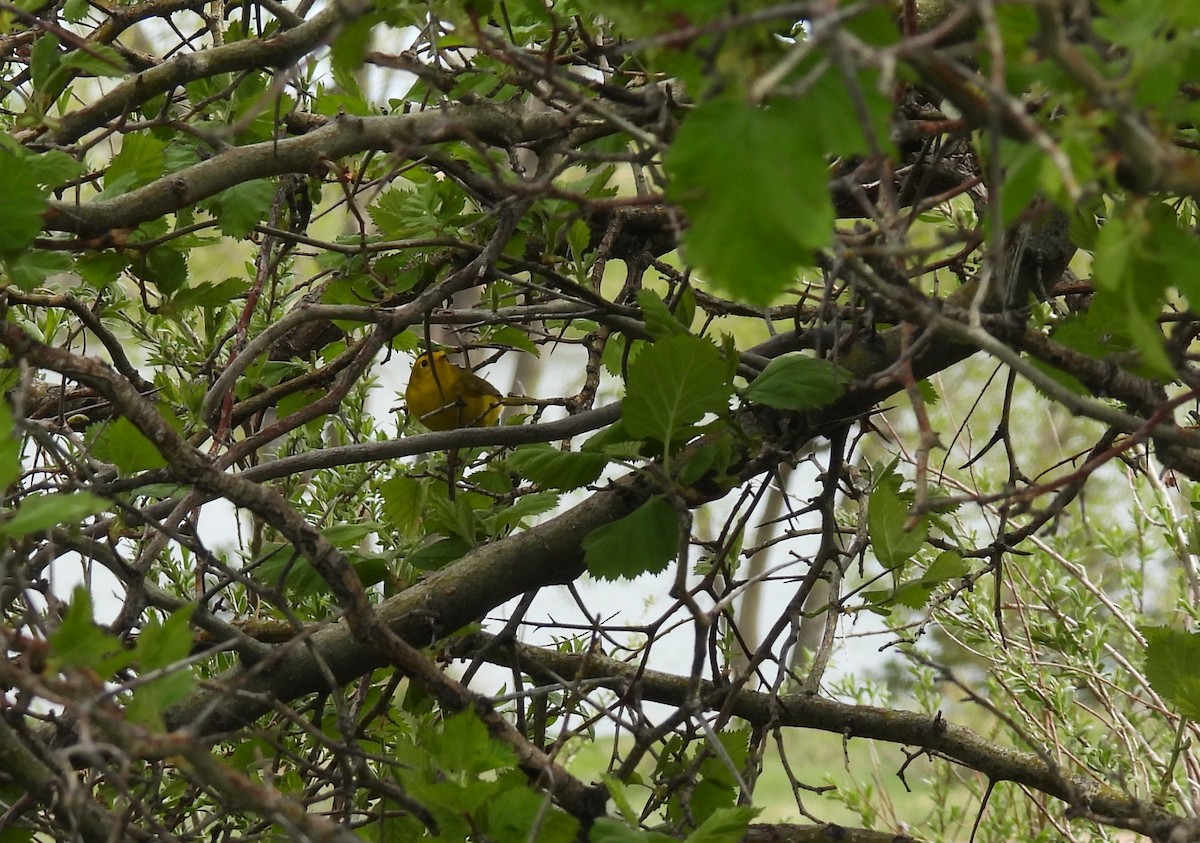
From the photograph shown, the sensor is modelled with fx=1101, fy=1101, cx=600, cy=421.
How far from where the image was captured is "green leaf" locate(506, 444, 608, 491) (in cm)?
149

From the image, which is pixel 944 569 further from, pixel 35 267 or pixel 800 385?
pixel 35 267

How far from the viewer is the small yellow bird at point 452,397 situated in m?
3.24

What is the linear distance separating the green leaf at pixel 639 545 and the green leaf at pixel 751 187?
812 millimetres

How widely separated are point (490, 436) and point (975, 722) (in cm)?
703

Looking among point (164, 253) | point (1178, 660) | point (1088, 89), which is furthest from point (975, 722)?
point (1088, 89)

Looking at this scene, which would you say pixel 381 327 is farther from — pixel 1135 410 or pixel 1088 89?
pixel 1088 89

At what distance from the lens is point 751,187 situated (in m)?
0.63

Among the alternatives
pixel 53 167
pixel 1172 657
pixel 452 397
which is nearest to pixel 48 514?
pixel 53 167

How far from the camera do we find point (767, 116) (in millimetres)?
630

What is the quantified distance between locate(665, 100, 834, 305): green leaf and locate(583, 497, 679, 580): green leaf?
812mm

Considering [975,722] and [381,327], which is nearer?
[381,327]

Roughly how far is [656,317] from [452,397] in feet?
6.91

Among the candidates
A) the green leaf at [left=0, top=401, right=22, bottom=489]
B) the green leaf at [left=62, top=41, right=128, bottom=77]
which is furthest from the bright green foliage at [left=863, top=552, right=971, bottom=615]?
the green leaf at [left=62, top=41, right=128, bottom=77]

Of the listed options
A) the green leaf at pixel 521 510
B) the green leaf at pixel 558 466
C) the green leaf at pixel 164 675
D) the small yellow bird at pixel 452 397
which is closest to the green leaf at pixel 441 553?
the green leaf at pixel 521 510
